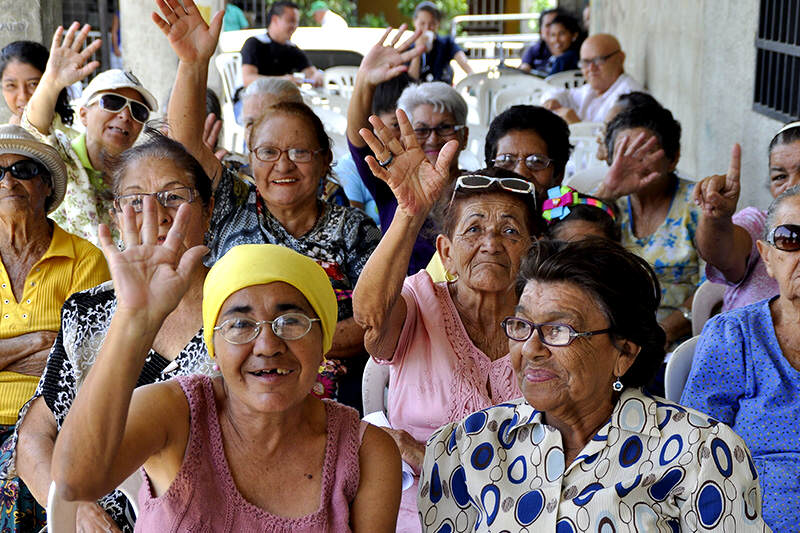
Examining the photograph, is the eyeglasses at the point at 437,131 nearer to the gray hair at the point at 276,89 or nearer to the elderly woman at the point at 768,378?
the gray hair at the point at 276,89

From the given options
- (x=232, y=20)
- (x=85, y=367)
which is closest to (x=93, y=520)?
(x=85, y=367)

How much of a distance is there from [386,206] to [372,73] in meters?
0.57

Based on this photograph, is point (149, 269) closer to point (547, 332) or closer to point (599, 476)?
point (547, 332)

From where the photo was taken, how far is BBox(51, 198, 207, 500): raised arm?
179 cm

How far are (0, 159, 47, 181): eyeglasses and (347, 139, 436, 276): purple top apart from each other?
47.5 inches

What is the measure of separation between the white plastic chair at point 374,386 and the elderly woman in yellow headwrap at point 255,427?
71cm

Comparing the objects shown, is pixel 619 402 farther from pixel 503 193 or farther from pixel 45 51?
pixel 45 51

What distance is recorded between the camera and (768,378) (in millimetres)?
2607

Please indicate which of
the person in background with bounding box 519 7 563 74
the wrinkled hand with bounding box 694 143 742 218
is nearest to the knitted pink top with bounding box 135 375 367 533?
the wrinkled hand with bounding box 694 143 742 218

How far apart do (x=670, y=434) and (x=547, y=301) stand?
1.29 ft

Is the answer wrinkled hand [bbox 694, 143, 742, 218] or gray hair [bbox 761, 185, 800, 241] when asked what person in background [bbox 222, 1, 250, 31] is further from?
gray hair [bbox 761, 185, 800, 241]

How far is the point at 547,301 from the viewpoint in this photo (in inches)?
86.8

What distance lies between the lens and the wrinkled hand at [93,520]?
245 cm

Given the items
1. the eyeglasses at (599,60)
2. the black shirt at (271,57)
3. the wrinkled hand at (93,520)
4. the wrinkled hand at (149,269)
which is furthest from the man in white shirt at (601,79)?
the wrinkled hand at (149,269)
